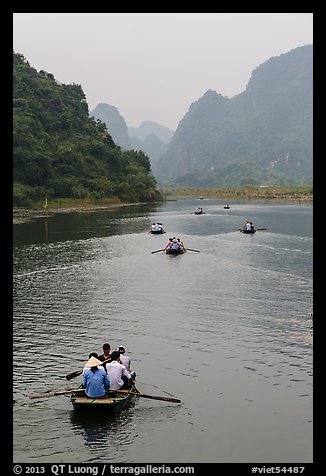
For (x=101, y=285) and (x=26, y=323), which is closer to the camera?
(x=26, y=323)

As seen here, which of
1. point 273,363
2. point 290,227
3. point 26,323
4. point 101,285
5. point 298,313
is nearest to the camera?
point 273,363

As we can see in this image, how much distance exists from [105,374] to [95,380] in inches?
12.2

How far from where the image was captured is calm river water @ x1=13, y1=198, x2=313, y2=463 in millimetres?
12312

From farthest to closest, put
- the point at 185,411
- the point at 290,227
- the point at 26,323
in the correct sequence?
the point at 290,227
the point at 26,323
the point at 185,411

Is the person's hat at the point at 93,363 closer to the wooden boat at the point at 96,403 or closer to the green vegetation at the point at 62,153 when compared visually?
the wooden boat at the point at 96,403

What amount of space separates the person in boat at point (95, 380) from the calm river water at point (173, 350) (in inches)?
24.3

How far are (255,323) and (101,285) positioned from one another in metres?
11.4

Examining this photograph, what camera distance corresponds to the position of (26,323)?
22.4m

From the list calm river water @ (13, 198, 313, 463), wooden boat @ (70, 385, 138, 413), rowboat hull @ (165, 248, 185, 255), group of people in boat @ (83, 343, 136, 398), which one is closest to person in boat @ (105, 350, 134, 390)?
group of people in boat @ (83, 343, 136, 398)

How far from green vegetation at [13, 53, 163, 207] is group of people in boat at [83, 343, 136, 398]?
71.5 m

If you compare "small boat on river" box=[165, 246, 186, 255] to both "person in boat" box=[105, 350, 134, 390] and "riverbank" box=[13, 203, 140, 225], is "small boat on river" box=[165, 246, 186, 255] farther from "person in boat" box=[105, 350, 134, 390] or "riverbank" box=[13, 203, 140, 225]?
"riverbank" box=[13, 203, 140, 225]

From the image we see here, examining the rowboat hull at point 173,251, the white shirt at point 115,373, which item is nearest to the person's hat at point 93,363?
the white shirt at point 115,373
